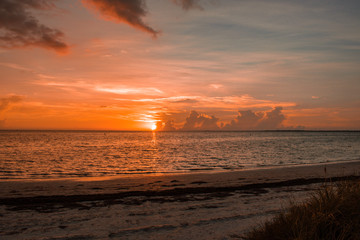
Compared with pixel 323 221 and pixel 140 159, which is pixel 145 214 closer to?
pixel 323 221

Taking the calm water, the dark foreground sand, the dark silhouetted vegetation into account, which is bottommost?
the calm water

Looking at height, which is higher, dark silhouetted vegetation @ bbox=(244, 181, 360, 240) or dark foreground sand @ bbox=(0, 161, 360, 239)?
dark silhouetted vegetation @ bbox=(244, 181, 360, 240)

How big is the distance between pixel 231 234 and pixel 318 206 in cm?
249

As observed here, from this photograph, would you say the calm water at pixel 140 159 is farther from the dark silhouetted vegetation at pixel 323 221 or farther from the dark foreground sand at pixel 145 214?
the dark silhouetted vegetation at pixel 323 221

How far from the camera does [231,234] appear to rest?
23.7 ft

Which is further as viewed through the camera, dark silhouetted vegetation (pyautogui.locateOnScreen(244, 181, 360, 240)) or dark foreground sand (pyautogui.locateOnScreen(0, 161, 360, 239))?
dark foreground sand (pyautogui.locateOnScreen(0, 161, 360, 239))

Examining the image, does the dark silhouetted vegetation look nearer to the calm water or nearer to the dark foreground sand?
the dark foreground sand

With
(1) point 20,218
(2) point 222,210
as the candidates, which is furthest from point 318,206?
(1) point 20,218

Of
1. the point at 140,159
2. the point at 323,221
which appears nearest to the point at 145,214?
the point at 323,221

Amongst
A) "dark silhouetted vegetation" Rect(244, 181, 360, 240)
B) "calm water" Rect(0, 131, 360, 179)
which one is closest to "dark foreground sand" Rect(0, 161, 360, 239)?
"dark silhouetted vegetation" Rect(244, 181, 360, 240)

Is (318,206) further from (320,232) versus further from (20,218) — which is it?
(20,218)

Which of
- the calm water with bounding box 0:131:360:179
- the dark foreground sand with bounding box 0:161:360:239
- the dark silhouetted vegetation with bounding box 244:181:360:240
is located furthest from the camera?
the calm water with bounding box 0:131:360:179

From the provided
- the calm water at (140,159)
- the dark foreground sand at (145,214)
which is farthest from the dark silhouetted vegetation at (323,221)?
the calm water at (140,159)

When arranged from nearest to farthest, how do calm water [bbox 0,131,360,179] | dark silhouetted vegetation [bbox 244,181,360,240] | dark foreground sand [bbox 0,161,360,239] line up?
1. dark silhouetted vegetation [bbox 244,181,360,240]
2. dark foreground sand [bbox 0,161,360,239]
3. calm water [bbox 0,131,360,179]
